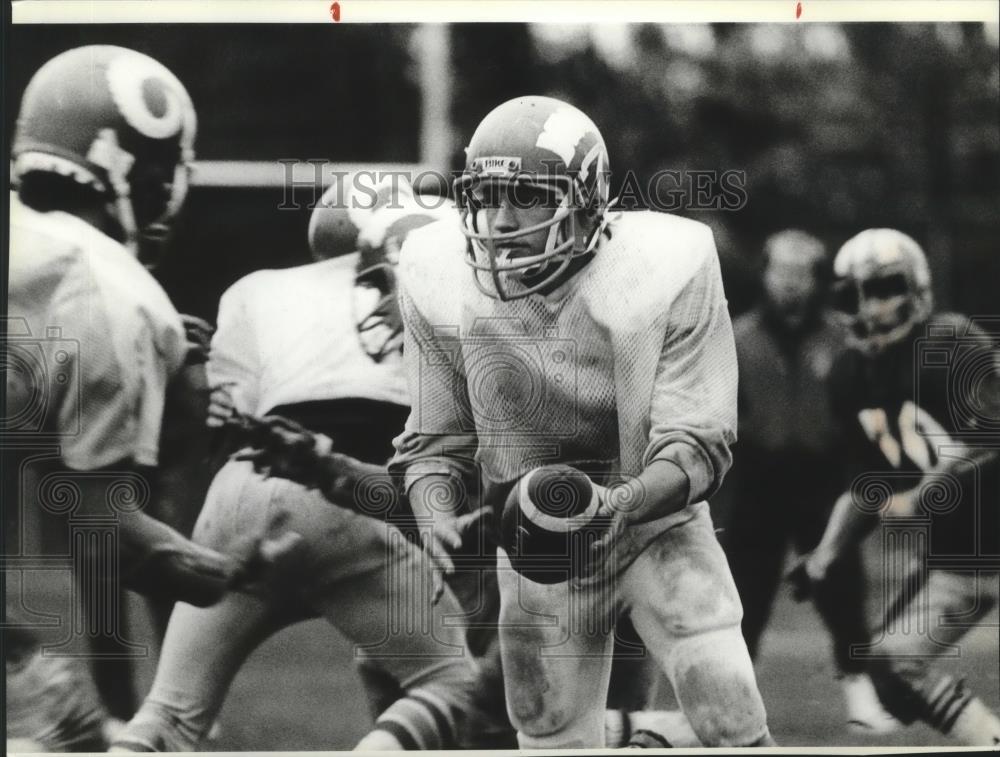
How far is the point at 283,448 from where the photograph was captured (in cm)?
408

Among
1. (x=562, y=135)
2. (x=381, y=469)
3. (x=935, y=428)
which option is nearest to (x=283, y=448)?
(x=381, y=469)

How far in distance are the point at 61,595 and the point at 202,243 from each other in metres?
1.05

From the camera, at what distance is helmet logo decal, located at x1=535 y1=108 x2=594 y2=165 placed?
4.01 metres

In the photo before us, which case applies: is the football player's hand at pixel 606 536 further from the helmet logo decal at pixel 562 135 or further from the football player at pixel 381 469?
the helmet logo decal at pixel 562 135

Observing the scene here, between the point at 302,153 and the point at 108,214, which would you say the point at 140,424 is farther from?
the point at 302,153

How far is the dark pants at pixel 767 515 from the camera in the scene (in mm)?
4102

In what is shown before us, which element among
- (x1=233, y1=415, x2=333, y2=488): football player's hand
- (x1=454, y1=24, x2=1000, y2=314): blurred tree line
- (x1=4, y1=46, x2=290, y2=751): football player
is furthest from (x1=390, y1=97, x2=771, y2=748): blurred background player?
(x1=4, y1=46, x2=290, y2=751): football player

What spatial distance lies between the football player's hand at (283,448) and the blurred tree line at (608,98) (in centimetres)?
36

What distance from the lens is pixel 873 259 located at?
412cm

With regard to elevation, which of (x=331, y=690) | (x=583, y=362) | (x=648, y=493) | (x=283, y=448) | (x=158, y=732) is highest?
(x=583, y=362)

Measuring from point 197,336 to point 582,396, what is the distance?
108 centimetres

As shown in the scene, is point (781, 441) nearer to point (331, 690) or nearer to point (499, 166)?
point (499, 166)

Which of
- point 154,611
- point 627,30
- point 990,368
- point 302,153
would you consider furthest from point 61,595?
point 990,368

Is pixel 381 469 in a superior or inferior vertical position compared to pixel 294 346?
inferior
